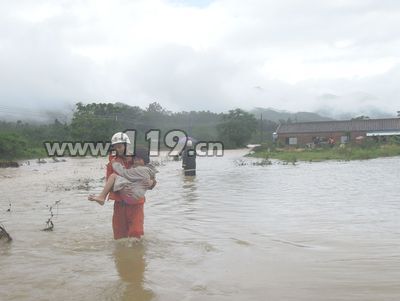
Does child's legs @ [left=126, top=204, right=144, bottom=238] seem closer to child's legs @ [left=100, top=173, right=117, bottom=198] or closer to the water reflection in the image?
the water reflection

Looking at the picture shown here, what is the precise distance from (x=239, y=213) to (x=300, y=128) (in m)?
52.5

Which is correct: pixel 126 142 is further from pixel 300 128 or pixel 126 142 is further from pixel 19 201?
pixel 300 128

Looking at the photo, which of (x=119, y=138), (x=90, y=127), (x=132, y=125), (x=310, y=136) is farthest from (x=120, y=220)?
(x=132, y=125)

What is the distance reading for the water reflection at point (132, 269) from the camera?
428cm

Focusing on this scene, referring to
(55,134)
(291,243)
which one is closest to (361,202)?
(291,243)

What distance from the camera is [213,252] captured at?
5.88m

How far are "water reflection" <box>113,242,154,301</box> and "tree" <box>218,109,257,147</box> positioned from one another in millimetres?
59786

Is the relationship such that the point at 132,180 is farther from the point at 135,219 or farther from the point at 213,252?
the point at 213,252

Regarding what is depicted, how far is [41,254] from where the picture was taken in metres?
5.83

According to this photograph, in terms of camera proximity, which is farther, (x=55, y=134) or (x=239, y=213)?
(x=55, y=134)

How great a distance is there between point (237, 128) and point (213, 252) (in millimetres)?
60074

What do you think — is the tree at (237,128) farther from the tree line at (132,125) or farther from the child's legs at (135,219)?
the child's legs at (135,219)

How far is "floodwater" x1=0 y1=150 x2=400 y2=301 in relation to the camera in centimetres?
436

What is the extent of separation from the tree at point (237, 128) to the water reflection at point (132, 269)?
59.8 m
